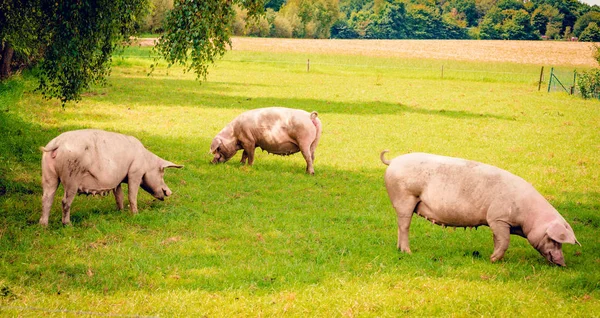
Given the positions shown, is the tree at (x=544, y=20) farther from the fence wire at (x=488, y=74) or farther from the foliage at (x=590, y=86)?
the foliage at (x=590, y=86)

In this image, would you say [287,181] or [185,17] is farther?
[287,181]

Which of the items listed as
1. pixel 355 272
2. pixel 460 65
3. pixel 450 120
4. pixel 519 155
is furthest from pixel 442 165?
pixel 460 65

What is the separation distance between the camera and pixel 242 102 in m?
29.3

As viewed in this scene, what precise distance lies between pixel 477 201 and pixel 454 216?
0.37m

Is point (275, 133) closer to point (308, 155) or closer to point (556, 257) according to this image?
point (308, 155)

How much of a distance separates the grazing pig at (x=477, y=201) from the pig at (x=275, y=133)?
5.70 meters

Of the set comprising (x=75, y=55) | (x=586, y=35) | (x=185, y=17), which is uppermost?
(x=185, y=17)

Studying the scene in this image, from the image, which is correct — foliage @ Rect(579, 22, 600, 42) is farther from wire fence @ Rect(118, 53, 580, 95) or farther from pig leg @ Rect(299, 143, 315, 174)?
pig leg @ Rect(299, 143, 315, 174)

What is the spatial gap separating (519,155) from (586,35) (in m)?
120

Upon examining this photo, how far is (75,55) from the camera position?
13672mm

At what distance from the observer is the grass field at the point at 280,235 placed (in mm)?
7840

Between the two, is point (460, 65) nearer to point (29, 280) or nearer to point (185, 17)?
point (185, 17)

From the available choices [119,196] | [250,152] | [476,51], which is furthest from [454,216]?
[476,51]

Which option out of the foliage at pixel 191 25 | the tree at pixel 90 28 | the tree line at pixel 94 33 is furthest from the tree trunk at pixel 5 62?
the foliage at pixel 191 25
